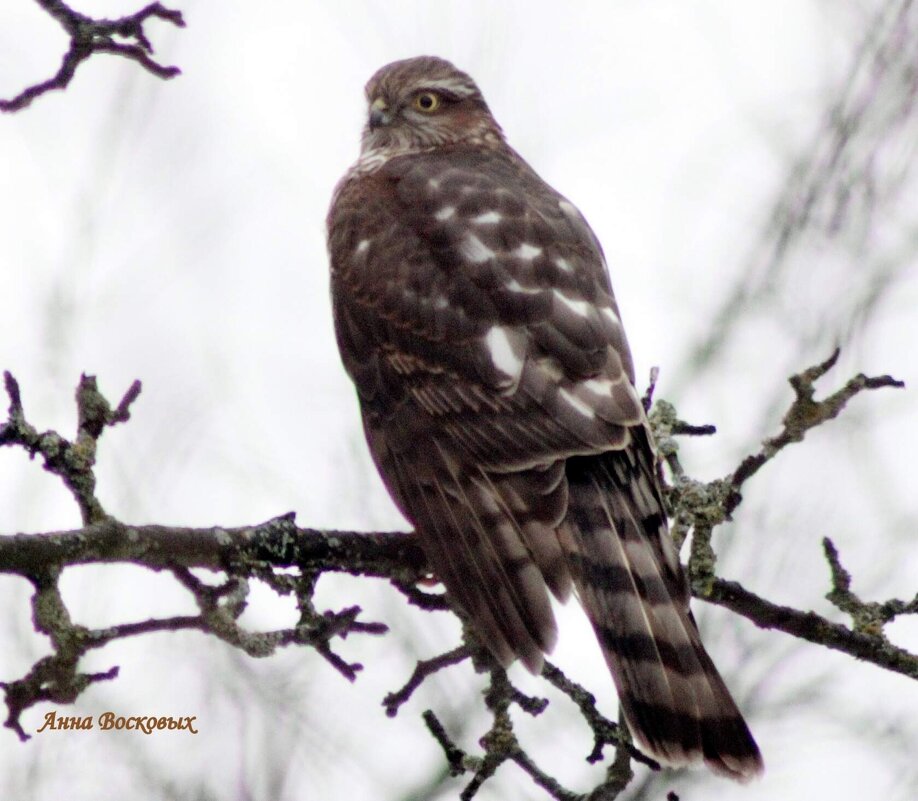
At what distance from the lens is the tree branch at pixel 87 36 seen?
302 cm

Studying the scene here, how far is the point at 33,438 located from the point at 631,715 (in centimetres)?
165

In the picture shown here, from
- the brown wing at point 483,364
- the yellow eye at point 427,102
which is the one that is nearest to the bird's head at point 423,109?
the yellow eye at point 427,102

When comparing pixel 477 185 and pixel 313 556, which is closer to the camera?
pixel 313 556

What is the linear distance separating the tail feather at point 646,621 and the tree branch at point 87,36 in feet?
5.65

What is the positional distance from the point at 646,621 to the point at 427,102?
324cm

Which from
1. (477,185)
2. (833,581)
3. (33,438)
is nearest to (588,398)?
(833,581)

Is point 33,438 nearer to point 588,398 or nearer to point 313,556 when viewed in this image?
Result: point 313,556

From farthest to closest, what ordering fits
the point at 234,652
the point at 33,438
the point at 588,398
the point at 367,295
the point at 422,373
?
the point at 234,652 < the point at 367,295 < the point at 422,373 < the point at 588,398 < the point at 33,438

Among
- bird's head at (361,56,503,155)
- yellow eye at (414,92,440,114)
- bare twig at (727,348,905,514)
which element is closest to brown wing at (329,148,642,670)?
bare twig at (727,348,905,514)

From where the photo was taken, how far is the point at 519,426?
4.05 m

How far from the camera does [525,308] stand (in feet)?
14.2

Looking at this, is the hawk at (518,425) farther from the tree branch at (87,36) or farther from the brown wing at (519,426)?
the tree branch at (87,36)

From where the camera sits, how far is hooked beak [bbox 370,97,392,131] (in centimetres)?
610

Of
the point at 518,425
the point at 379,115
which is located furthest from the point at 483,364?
the point at 379,115
